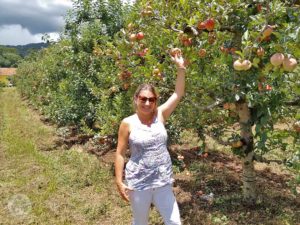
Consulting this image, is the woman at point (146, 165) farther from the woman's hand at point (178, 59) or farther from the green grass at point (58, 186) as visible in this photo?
the green grass at point (58, 186)

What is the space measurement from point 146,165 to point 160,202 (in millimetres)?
337

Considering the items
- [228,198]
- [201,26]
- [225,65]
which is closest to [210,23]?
[201,26]

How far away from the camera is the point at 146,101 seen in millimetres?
3514

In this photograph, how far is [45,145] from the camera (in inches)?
437

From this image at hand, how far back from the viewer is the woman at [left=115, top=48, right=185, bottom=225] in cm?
346

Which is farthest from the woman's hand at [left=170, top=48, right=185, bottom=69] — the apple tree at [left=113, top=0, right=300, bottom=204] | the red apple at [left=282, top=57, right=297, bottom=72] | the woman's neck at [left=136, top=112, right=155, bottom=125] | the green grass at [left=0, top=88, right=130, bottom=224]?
the green grass at [left=0, top=88, right=130, bottom=224]

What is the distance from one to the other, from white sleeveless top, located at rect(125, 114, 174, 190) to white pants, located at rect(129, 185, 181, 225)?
0.19ft

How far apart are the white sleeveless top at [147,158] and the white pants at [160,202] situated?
0.06 metres

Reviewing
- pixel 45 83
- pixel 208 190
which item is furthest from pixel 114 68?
pixel 45 83

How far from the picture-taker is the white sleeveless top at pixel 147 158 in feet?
11.3

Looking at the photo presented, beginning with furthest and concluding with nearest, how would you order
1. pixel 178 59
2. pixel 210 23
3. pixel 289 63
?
pixel 178 59
pixel 210 23
pixel 289 63

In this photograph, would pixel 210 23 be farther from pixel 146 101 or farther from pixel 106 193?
pixel 106 193

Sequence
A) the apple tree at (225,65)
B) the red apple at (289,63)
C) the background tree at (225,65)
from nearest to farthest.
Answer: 1. the red apple at (289,63)
2. the background tree at (225,65)
3. the apple tree at (225,65)

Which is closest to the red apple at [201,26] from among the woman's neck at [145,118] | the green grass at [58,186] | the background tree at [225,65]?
the background tree at [225,65]
